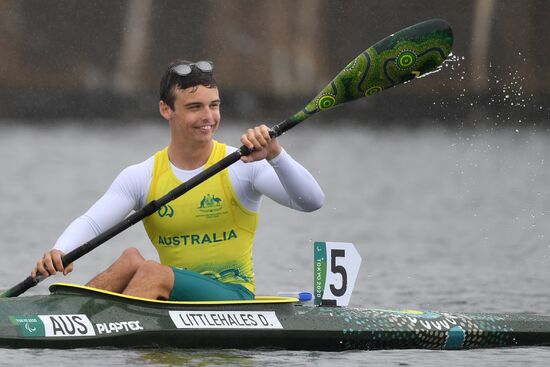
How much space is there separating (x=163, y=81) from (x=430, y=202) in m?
15.1

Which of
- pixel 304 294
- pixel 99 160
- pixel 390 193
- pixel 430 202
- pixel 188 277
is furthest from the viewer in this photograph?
pixel 99 160

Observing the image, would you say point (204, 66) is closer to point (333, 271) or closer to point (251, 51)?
point (333, 271)

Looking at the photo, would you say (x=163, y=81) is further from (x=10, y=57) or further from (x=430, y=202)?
(x=10, y=57)

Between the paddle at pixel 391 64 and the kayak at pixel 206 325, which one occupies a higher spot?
the paddle at pixel 391 64

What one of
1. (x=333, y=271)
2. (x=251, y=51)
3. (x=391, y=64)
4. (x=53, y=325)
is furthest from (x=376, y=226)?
(x=251, y=51)

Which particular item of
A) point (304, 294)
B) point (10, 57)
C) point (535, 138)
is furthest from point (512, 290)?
point (10, 57)

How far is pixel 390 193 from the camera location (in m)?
26.6

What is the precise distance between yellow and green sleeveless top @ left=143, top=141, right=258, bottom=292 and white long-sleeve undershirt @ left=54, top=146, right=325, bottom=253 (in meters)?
0.06

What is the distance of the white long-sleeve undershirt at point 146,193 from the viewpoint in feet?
32.0

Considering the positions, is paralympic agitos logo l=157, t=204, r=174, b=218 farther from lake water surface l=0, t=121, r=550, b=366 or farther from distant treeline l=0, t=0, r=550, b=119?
distant treeline l=0, t=0, r=550, b=119

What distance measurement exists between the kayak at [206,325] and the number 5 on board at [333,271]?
0.10 m

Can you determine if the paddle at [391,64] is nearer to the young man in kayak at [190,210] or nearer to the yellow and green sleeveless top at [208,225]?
the young man in kayak at [190,210]

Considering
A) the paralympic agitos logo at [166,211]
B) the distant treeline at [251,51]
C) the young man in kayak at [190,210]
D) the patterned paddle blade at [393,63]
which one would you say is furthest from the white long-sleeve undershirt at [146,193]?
the distant treeline at [251,51]

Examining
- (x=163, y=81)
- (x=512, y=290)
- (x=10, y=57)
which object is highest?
(x=10, y=57)
